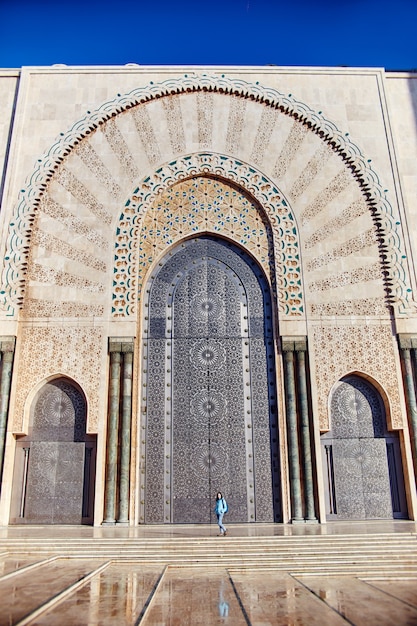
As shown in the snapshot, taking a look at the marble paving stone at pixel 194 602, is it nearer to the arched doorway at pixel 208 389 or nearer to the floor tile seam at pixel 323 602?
the floor tile seam at pixel 323 602

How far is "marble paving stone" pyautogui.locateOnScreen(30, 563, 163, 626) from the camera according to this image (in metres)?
2.48

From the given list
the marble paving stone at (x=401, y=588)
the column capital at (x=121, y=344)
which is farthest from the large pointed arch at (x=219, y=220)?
the marble paving stone at (x=401, y=588)

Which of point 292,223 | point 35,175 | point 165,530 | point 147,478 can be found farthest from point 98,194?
point 165,530

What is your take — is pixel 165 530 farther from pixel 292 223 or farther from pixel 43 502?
pixel 292 223

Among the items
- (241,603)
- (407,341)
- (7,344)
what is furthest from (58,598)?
(407,341)

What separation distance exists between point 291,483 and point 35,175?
17.4 ft

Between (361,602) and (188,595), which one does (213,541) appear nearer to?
(188,595)

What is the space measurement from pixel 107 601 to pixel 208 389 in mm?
4177

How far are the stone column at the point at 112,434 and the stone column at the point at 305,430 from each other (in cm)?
225

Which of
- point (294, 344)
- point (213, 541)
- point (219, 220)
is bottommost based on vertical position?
point (213, 541)

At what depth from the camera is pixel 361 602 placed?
2850 mm

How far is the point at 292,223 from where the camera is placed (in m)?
7.46

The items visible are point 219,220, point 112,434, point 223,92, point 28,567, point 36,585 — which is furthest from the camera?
point 223,92

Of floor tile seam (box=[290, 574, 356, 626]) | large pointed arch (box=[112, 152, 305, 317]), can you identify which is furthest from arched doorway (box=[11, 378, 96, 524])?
floor tile seam (box=[290, 574, 356, 626])
